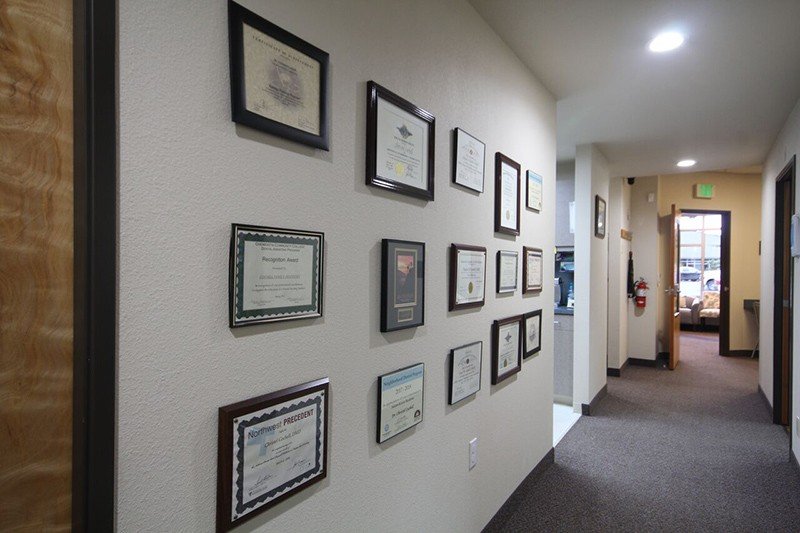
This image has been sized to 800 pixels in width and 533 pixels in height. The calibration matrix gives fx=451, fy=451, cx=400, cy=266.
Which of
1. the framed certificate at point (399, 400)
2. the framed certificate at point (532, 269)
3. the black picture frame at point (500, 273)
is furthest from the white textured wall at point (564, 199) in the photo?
the framed certificate at point (399, 400)

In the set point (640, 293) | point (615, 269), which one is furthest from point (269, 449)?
point (640, 293)

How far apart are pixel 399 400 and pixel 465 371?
0.47 m

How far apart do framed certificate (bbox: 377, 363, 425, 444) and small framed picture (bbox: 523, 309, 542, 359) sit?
1.05 meters

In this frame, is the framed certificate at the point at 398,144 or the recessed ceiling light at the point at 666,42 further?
the recessed ceiling light at the point at 666,42

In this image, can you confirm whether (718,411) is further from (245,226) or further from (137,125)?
(137,125)

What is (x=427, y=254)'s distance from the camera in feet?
5.18

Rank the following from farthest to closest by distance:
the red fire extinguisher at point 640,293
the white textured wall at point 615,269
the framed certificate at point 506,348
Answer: the red fire extinguisher at point 640,293 → the white textured wall at point 615,269 → the framed certificate at point 506,348

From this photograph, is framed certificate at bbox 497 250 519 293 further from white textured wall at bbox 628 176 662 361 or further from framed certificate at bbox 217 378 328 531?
white textured wall at bbox 628 176 662 361

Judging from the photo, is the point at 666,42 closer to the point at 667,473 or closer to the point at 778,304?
the point at 667,473

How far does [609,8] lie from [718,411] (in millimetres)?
3742

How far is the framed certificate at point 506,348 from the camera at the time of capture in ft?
6.79

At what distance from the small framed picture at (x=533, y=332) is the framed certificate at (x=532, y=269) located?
0.14 m

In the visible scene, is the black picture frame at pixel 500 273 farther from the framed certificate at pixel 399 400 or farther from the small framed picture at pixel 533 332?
the framed certificate at pixel 399 400

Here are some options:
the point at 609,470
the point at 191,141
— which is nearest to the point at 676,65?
the point at 609,470
